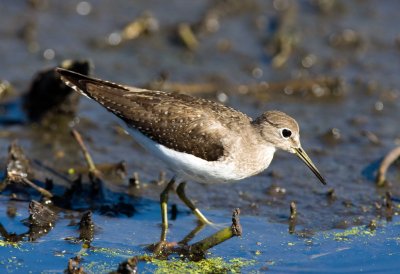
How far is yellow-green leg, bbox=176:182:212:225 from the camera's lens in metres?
9.62

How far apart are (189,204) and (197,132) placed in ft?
3.48

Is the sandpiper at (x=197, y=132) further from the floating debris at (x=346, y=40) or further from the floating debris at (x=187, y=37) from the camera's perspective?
the floating debris at (x=346, y=40)

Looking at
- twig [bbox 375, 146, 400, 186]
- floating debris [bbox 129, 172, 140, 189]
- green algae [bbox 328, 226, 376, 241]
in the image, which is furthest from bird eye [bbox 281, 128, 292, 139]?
floating debris [bbox 129, 172, 140, 189]

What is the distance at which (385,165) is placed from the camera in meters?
10.8

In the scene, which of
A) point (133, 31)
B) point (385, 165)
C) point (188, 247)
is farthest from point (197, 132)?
point (133, 31)

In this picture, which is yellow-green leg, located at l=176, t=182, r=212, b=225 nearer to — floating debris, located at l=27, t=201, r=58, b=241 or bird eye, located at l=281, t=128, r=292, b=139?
bird eye, located at l=281, t=128, r=292, b=139

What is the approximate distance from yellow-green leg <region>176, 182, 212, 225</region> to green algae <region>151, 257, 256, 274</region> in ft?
3.70

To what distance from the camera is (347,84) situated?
13562mm

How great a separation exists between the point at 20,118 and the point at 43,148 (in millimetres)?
928

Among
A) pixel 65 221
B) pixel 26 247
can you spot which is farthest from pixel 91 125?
pixel 26 247

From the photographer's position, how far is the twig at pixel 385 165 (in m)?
10.8

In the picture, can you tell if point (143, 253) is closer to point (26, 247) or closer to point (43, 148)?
point (26, 247)

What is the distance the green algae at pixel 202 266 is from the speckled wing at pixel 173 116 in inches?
49.0

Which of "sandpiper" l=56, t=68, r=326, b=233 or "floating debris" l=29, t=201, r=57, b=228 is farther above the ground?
"sandpiper" l=56, t=68, r=326, b=233
